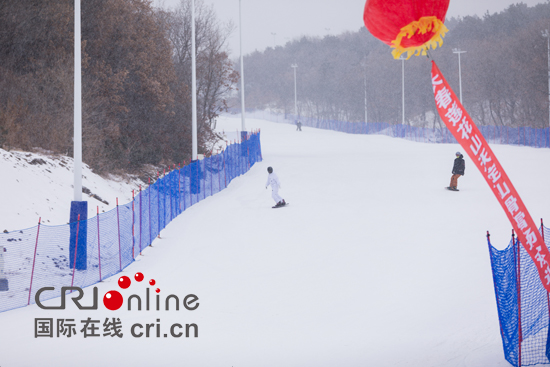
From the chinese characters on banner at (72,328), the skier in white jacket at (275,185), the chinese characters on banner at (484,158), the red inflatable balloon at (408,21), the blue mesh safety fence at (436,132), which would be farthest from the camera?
the blue mesh safety fence at (436,132)

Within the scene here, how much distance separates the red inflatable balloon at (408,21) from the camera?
5.95 m

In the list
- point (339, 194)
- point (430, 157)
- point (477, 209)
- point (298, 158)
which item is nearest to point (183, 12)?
point (298, 158)

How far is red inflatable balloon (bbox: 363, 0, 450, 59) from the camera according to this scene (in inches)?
234

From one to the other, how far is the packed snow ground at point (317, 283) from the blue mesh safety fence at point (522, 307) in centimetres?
38

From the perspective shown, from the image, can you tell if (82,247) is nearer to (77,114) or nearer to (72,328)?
(77,114)

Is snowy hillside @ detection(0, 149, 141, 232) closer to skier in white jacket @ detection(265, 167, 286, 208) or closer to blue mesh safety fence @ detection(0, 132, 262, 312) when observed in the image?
blue mesh safety fence @ detection(0, 132, 262, 312)

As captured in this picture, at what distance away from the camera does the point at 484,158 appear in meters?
5.54

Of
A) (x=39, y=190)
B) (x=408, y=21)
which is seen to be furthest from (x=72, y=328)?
(x=39, y=190)

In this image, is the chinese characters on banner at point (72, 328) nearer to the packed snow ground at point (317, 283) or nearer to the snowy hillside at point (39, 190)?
the packed snow ground at point (317, 283)

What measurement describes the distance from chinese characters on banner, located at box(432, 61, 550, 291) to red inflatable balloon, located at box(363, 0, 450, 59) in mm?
483

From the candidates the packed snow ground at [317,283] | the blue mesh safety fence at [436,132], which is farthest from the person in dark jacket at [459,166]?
the blue mesh safety fence at [436,132]

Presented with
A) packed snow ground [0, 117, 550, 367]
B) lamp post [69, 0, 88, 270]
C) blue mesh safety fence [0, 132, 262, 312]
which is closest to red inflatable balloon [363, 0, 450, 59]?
packed snow ground [0, 117, 550, 367]

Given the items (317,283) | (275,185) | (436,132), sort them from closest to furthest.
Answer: (317,283), (275,185), (436,132)

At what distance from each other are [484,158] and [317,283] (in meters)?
7.67
